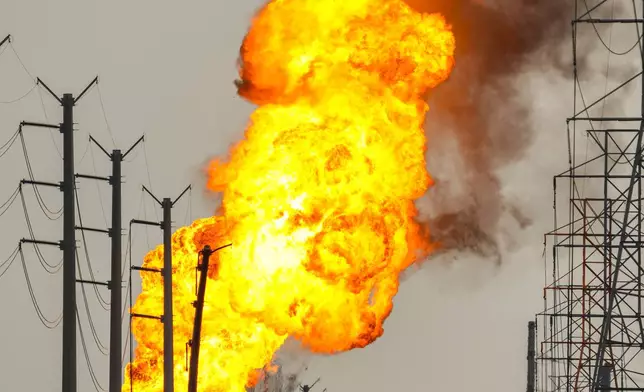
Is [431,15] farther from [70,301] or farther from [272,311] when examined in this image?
[70,301]

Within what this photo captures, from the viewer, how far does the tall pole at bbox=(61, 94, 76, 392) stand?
2990 inches

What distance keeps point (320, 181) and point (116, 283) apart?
11.1 metres

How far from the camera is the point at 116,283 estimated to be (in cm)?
8925

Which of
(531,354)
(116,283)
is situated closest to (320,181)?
(116,283)

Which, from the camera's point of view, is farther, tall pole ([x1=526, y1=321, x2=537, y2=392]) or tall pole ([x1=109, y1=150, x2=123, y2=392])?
tall pole ([x1=526, y1=321, x2=537, y2=392])

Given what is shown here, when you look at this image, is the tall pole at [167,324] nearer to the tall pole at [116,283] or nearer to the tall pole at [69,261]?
the tall pole at [116,283]

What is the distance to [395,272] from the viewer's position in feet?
275

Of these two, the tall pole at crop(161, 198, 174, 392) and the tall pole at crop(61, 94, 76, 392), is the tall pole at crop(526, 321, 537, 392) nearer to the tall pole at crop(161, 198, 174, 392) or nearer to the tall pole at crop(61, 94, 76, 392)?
the tall pole at crop(161, 198, 174, 392)

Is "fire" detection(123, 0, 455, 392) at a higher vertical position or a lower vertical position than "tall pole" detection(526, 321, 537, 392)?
lower

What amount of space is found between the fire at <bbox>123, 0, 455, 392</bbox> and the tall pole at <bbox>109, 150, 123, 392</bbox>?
133 inches

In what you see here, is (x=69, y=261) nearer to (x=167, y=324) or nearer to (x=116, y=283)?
(x=116, y=283)

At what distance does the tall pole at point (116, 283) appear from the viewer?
87.3 meters

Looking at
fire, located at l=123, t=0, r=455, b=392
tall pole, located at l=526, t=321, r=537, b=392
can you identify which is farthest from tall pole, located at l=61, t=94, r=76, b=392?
tall pole, located at l=526, t=321, r=537, b=392

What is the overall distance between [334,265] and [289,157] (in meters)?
4.72
